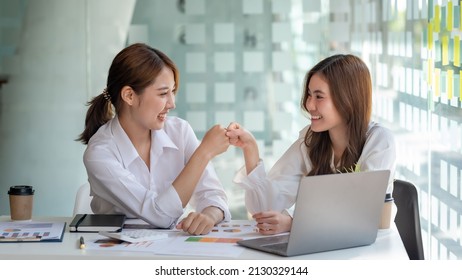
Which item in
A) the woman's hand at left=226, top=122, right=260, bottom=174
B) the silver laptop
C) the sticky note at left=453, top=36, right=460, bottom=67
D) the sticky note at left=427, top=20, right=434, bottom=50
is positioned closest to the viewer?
the silver laptop

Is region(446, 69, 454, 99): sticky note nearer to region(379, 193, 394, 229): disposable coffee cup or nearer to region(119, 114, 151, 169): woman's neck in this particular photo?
region(379, 193, 394, 229): disposable coffee cup

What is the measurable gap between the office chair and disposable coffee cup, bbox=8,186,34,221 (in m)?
1.43

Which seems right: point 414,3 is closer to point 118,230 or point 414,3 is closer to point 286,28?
point 286,28

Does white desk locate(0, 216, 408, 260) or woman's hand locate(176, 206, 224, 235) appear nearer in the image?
white desk locate(0, 216, 408, 260)

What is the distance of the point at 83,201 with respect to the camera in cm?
337

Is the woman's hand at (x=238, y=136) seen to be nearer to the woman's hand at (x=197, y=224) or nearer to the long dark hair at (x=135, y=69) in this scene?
the long dark hair at (x=135, y=69)

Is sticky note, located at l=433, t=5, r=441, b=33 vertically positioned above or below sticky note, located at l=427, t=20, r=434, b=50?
above

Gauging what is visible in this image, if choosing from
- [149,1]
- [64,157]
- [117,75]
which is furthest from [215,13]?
[117,75]

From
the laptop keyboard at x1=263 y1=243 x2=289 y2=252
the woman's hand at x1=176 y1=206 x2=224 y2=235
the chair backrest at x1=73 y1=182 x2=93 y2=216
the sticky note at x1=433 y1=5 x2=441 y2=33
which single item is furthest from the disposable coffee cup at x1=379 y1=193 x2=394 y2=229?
the sticky note at x1=433 y1=5 x2=441 y2=33

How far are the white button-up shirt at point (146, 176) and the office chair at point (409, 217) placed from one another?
0.70 metres

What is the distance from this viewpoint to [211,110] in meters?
5.15

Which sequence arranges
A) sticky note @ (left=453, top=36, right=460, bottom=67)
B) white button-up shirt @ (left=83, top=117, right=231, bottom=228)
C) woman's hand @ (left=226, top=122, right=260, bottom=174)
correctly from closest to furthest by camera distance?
white button-up shirt @ (left=83, top=117, right=231, bottom=228) → woman's hand @ (left=226, top=122, right=260, bottom=174) → sticky note @ (left=453, top=36, right=460, bottom=67)

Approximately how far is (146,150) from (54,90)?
2173 millimetres

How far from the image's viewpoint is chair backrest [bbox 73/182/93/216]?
11.0ft
